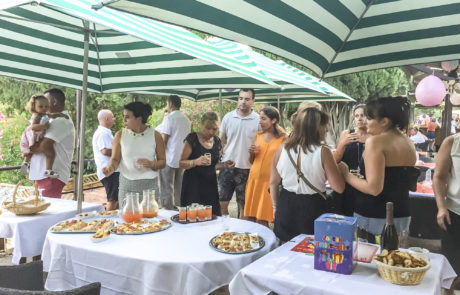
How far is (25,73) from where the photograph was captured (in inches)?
149

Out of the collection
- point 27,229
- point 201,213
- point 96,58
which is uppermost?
point 96,58

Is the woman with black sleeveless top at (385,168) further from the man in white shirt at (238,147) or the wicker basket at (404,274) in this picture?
the man in white shirt at (238,147)

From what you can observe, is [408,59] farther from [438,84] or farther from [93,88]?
[438,84]

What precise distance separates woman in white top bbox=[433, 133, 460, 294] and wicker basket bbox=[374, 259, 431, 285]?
115cm

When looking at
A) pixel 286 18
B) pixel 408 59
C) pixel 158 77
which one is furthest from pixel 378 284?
pixel 158 77

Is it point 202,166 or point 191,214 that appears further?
point 202,166

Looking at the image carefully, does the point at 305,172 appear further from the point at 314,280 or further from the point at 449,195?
the point at 449,195

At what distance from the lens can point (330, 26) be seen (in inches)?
76.8

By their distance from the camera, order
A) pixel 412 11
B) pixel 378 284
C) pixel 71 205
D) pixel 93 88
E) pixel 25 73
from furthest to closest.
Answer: pixel 93 88 → pixel 25 73 → pixel 71 205 → pixel 412 11 → pixel 378 284

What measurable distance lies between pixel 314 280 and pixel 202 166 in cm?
224

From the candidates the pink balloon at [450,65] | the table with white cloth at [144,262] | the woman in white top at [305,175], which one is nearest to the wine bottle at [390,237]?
the woman in white top at [305,175]

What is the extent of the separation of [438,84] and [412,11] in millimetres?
6785

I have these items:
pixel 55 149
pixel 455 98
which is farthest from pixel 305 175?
pixel 455 98

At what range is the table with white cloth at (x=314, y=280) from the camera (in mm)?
1501
